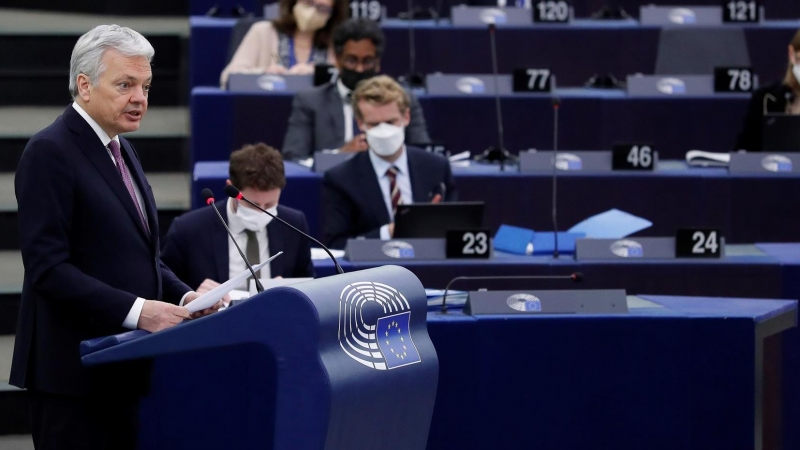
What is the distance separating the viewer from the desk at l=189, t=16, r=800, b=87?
6.38 metres

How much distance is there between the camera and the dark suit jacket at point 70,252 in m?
2.32

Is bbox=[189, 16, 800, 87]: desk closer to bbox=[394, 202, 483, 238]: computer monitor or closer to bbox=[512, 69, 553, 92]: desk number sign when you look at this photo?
bbox=[512, 69, 553, 92]: desk number sign

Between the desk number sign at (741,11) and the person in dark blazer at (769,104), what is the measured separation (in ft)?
3.06

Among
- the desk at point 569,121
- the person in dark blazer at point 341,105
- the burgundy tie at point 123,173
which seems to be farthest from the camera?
the desk at point 569,121

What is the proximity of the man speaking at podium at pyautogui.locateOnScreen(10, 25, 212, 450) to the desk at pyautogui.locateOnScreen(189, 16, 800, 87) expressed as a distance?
13.1 feet

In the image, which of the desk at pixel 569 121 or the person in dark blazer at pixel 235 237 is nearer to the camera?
the person in dark blazer at pixel 235 237

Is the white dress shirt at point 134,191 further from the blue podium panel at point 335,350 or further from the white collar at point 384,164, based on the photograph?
the white collar at point 384,164

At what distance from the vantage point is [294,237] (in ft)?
13.6

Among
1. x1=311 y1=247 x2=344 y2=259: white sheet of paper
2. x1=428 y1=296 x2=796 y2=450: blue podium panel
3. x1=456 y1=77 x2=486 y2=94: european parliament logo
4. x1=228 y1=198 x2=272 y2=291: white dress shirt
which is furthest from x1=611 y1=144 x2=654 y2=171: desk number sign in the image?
x1=428 y1=296 x2=796 y2=450: blue podium panel

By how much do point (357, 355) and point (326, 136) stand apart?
11.1 feet

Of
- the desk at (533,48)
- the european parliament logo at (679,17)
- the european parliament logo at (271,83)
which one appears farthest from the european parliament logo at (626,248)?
the european parliament logo at (679,17)

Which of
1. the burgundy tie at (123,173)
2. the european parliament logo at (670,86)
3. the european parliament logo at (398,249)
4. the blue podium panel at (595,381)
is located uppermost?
the burgundy tie at (123,173)

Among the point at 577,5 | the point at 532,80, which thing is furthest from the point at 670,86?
the point at 577,5

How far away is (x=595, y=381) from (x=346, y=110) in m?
2.47
